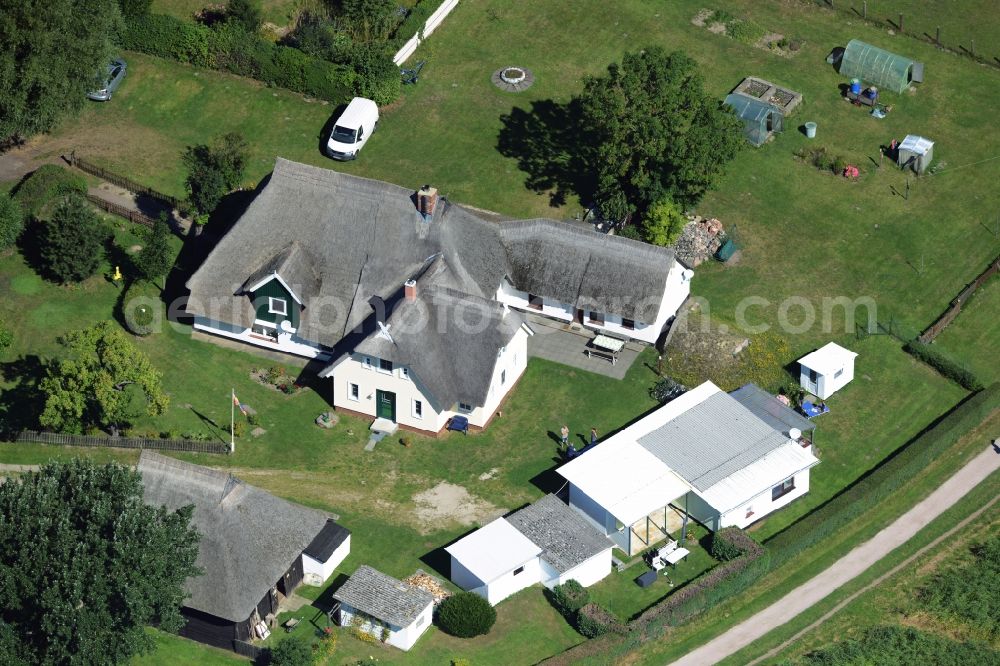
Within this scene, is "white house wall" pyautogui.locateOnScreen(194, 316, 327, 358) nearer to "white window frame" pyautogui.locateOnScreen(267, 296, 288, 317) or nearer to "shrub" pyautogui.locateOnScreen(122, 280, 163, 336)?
"white window frame" pyautogui.locateOnScreen(267, 296, 288, 317)

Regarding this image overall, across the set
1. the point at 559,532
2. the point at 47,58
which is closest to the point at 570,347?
the point at 559,532

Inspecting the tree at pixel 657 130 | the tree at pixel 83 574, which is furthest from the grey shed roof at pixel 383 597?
the tree at pixel 657 130

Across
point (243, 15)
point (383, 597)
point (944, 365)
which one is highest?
point (243, 15)

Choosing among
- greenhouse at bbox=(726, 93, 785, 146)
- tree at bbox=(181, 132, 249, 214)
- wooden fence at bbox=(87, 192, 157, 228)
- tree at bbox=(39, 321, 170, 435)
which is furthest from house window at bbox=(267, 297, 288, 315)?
greenhouse at bbox=(726, 93, 785, 146)

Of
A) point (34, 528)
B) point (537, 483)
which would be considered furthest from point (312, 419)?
point (34, 528)

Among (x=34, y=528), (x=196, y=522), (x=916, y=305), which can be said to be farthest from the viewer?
(x=916, y=305)

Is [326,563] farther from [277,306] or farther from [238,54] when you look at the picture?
[238,54]

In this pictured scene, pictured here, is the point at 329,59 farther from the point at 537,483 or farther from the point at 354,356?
the point at 537,483
